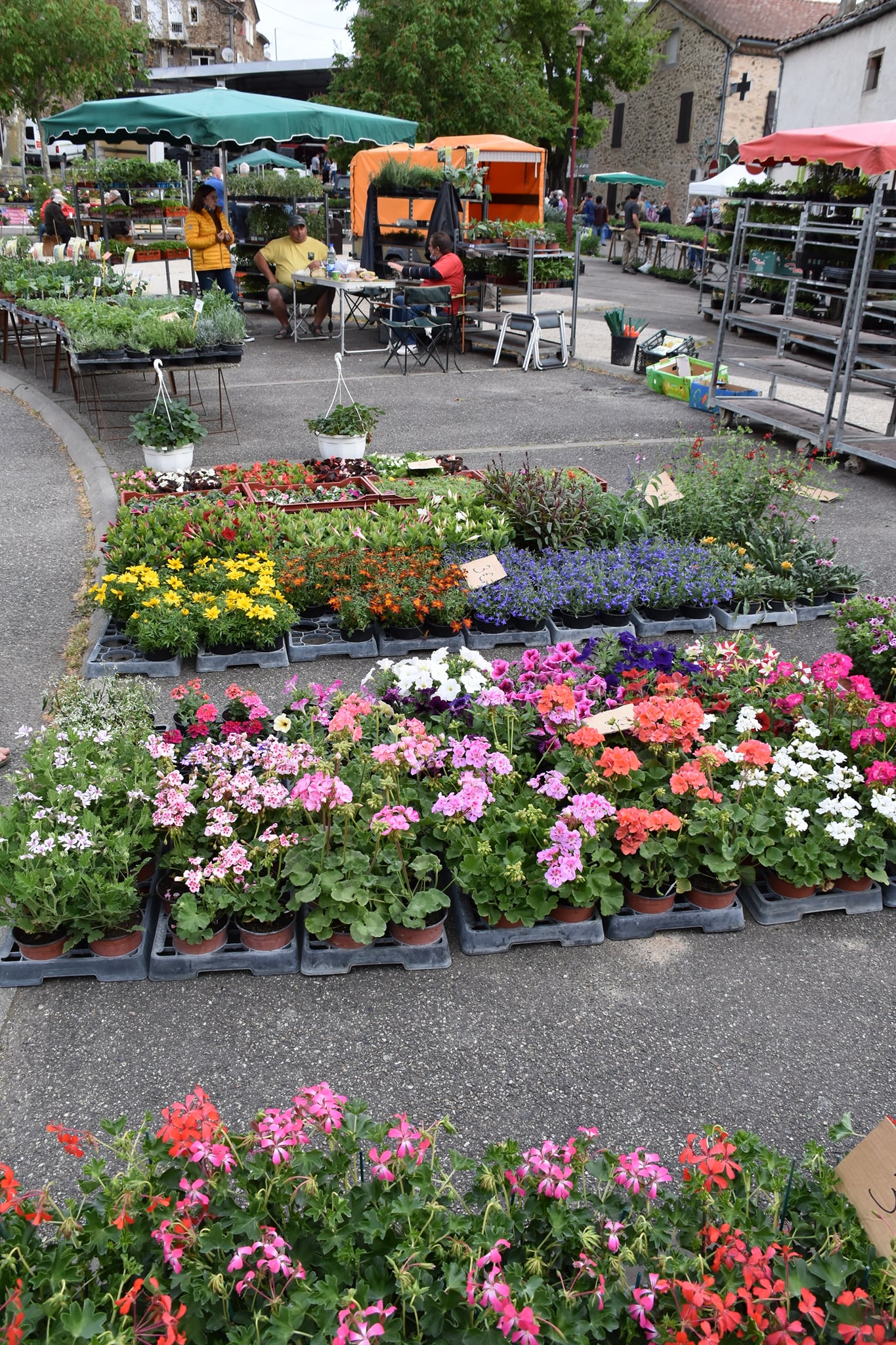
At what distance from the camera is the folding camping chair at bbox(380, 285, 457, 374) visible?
12.9 metres

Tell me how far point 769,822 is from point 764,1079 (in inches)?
35.5

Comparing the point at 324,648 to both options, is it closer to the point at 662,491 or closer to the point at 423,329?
the point at 662,491

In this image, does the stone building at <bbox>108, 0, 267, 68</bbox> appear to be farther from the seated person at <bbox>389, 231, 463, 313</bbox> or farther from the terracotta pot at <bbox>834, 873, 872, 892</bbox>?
the terracotta pot at <bbox>834, 873, 872, 892</bbox>

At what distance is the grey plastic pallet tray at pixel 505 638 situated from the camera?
5.61 metres

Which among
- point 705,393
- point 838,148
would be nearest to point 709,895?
point 838,148

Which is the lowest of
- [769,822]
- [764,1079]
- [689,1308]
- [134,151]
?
[764,1079]

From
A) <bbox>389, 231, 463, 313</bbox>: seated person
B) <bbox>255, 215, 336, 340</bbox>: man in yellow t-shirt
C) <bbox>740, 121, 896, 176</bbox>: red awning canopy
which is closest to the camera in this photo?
<bbox>740, 121, 896, 176</bbox>: red awning canopy

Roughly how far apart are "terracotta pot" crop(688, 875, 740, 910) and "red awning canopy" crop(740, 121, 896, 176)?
7.53 metres

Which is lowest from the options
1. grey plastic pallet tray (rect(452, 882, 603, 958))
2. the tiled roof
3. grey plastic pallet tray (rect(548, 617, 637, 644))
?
grey plastic pallet tray (rect(452, 882, 603, 958))

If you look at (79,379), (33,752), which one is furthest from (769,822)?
(79,379)

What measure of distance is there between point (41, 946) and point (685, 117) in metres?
41.5

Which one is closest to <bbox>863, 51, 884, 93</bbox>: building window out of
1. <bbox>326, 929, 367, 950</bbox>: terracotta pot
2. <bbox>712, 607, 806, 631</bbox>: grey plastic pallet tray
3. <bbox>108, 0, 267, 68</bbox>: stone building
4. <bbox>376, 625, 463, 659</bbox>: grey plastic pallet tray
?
<bbox>712, 607, 806, 631</bbox>: grey plastic pallet tray

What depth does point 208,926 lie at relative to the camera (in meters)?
3.38

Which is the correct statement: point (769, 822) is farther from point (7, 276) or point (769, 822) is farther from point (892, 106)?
point (892, 106)
